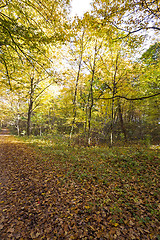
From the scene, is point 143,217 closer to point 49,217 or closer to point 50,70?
point 49,217

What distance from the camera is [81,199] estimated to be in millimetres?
3967

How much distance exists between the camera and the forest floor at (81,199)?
9.46 ft

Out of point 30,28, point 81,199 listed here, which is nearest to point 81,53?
point 30,28

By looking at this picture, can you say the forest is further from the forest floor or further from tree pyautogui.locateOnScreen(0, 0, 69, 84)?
the forest floor

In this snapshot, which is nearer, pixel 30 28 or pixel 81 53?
pixel 30 28

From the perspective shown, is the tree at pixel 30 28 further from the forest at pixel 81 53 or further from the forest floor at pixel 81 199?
the forest floor at pixel 81 199

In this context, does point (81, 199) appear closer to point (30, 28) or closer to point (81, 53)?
point (30, 28)

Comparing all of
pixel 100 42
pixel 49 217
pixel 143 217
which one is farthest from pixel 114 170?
pixel 100 42

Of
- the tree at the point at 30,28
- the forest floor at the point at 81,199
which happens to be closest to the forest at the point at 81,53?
the tree at the point at 30,28

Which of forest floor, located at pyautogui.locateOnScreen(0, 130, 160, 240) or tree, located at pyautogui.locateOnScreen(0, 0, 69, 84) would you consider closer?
forest floor, located at pyautogui.locateOnScreen(0, 130, 160, 240)

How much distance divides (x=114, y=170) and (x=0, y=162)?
23.1 feet

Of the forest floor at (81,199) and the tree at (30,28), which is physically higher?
the tree at (30,28)

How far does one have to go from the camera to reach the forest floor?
2.88 m

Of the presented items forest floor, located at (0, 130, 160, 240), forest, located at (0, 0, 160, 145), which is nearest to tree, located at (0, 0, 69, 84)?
forest, located at (0, 0, 160, 145)
